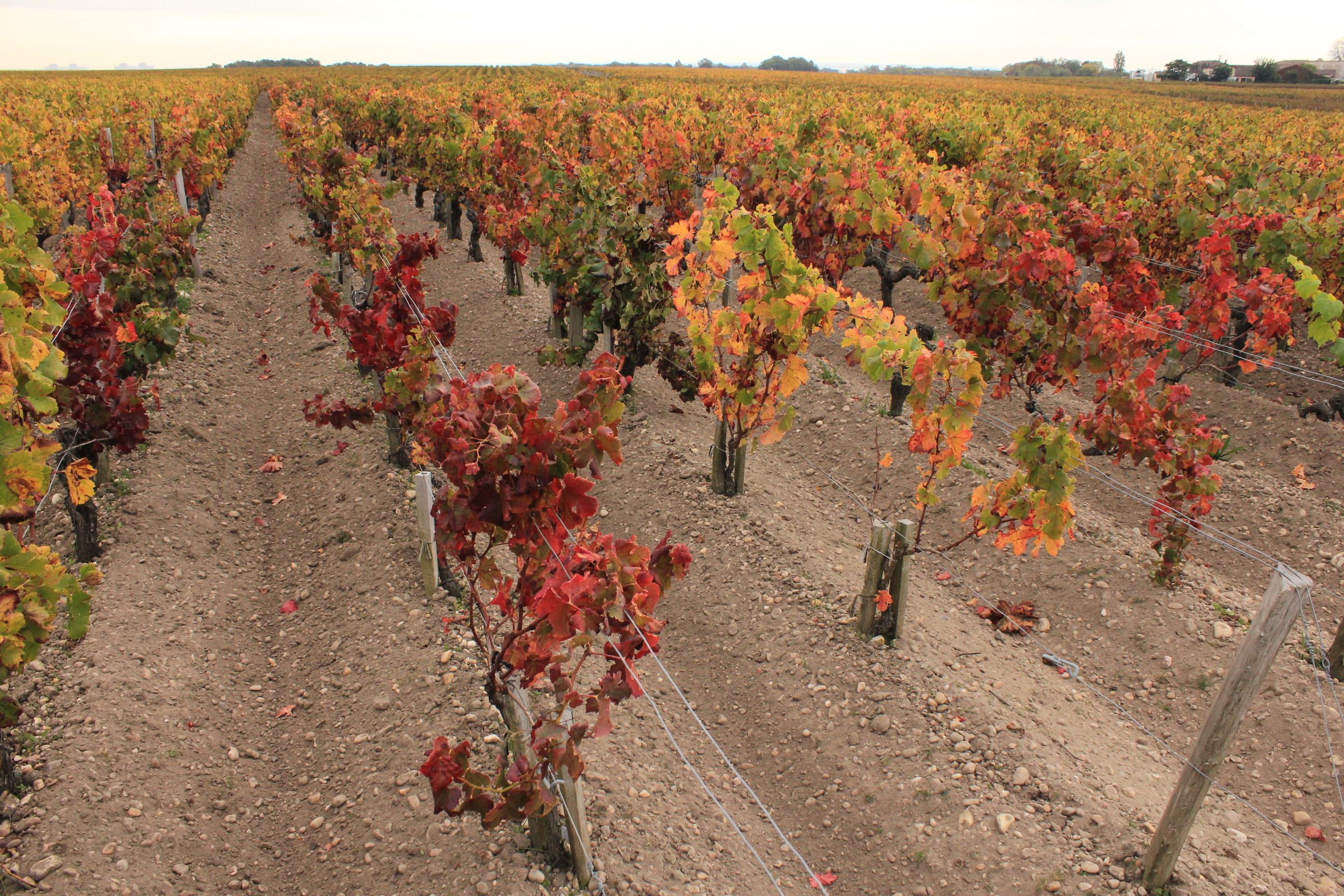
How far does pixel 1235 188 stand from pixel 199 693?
42.5 feet

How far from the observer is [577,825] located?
3236 millimetres

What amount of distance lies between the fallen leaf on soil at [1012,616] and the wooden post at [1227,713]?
6.89ft

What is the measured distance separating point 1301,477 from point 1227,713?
588 centimetres

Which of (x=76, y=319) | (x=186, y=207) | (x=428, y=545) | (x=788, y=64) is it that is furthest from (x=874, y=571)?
(x=788, y=64)

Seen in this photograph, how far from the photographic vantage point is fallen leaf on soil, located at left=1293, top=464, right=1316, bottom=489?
7.43 metres

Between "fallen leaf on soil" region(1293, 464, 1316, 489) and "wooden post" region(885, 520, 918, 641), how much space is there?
5083 millimetres

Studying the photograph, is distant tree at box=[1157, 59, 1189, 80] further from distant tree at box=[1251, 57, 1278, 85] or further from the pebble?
the pebble

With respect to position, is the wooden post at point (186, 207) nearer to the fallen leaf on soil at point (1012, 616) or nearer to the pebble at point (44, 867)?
the pebble at point (44, 867)

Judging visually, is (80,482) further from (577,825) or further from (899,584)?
(899,584)

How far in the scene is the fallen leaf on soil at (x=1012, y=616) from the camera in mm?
5457

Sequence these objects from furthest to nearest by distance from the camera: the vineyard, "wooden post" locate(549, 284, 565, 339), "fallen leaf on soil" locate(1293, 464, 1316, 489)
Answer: "wooden post" locate(549, 284, 565, 339) < "fallen leaf on soil" locate(1293, 464, 1316, 489) < the vineyard

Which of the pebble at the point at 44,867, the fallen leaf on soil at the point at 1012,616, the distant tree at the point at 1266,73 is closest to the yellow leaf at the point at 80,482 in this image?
the pebble at the point at 44,867

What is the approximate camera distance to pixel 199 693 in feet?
15.0

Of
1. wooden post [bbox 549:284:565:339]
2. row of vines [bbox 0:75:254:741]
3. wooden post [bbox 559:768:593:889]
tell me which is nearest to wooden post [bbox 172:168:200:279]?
row of vines [bbox 0:75:254:741]
